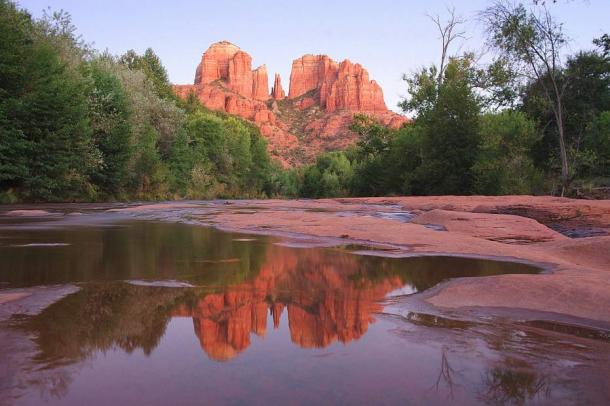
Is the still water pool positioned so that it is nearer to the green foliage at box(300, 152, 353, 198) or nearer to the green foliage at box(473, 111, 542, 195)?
the green foliage at box(473, 111, 542, 195)

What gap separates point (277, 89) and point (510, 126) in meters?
163

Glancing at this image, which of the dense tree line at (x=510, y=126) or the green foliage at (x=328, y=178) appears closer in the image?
the dense tree line at (x=510, y=126)

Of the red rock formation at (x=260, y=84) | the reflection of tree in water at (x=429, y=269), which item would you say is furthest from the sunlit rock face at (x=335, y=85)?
the reflection of tree in water at (x=429, y=269)

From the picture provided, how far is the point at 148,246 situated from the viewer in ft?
20.2

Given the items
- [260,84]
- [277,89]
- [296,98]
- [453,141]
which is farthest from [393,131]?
[277,89]

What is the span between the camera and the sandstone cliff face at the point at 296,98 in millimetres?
122688

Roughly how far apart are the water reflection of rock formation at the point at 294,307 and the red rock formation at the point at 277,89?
17708 cm

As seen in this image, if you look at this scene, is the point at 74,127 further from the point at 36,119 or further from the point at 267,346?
the point at 267,346

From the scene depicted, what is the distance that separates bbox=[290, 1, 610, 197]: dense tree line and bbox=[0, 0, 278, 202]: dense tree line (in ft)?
60.4

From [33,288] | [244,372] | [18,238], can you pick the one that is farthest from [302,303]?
[18,238]

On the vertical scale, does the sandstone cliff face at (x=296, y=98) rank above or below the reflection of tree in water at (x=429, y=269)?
above

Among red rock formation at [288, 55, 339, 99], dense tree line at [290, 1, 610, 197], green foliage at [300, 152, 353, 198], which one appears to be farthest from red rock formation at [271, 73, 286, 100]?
dense tree line at [290, 1, 610, 197]

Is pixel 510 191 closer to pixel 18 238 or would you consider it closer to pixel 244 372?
pixel 18 238

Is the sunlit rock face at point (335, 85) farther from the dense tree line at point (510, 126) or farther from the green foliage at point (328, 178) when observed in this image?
the dense tree line at point (510, 126)
